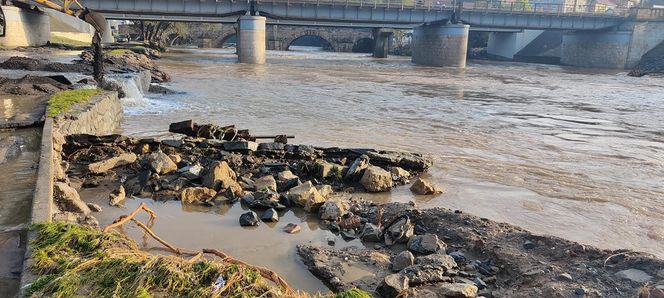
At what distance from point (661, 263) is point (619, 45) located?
73.7 meters

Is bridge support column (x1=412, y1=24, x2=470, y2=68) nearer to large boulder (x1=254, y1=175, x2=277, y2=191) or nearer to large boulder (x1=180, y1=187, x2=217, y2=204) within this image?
large boulder (x1=254, y1=175, x2=277, y2=191)

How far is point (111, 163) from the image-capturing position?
30.2 feet

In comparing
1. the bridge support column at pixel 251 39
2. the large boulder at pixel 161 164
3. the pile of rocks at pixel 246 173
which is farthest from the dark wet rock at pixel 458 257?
the bridge support column at pixel 251 39

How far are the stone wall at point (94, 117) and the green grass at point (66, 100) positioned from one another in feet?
0.55

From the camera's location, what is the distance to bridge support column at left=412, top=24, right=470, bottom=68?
63.2 meters

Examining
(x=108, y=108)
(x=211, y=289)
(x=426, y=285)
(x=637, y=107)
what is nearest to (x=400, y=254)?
(x=426, y=285)

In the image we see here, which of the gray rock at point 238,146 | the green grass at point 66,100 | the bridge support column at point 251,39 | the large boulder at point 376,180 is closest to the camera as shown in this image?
the large boulder at point 376,180

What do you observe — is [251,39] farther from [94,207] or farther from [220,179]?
[94,207]

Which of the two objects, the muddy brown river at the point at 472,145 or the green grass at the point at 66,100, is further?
the green grass at the point at 66,100

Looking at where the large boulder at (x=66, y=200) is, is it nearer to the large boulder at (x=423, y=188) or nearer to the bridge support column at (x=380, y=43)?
the large boulder at (x=423, y=188)

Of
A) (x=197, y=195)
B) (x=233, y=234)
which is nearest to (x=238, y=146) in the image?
(x=197, y=195)

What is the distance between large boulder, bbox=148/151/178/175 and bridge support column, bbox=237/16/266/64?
47709 millimetres

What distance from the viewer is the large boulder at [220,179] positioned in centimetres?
834

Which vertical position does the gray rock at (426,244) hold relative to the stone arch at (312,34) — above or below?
below
